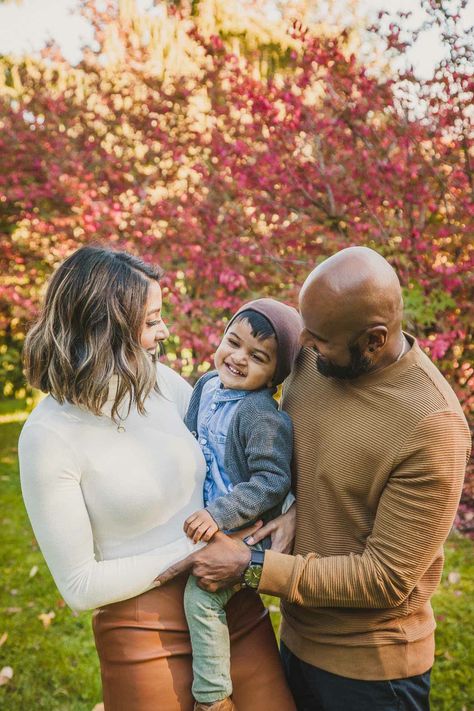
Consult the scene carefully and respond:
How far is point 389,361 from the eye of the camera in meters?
1.97

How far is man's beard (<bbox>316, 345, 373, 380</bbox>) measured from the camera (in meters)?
1.92

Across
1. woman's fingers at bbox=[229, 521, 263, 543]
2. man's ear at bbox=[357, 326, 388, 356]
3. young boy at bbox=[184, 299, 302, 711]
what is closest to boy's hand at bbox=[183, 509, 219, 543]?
young boy at bbox=[184, 299, 302, 711]

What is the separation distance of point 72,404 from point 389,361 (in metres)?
0.96

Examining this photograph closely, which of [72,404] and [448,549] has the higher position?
[72,404]

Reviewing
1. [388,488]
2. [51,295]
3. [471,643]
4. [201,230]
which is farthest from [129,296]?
[201,230]

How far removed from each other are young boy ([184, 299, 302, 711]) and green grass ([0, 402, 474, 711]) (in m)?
2.36

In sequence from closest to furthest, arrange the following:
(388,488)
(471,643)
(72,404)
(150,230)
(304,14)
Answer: (388,488), (72,404), (471,643), (304,14), (150,230)

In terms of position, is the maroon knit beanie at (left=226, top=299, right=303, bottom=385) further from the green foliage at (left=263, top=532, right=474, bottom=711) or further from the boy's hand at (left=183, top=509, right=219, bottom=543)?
the green foliage at (left=263, top=532, right=474, bottom=711)

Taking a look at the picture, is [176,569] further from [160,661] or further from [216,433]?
[216,433]

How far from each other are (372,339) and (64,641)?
3.75 m

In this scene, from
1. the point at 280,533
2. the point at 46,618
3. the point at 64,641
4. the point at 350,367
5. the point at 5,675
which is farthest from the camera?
the point at 46,618

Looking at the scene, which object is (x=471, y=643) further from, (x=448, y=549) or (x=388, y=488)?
(x=388, y=488)

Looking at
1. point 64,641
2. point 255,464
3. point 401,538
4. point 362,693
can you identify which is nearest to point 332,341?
point 255,464

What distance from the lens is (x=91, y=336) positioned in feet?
6.84
